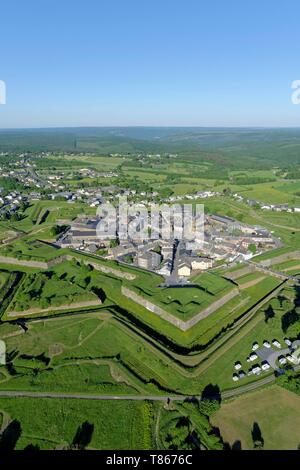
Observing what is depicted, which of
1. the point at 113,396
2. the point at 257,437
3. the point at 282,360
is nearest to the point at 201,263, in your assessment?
the point at 282,360

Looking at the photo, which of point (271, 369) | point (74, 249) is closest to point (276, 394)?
point (271, 369)

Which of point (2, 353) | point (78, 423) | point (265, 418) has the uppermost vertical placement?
point (2, 353)

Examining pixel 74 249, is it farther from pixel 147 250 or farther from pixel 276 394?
pixel 276 394

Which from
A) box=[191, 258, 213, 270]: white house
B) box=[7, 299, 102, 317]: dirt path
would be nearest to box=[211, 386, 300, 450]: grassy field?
box=[7, 299, 102, 317]: dirt path

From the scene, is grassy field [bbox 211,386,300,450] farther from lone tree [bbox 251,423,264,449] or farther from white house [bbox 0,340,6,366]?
white house [bbox 0,340,6,366]

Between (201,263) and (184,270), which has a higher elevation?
(201,263)

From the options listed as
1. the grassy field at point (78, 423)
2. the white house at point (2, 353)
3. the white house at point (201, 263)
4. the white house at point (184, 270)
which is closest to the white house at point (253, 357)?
the grassy field at point (78, 423)

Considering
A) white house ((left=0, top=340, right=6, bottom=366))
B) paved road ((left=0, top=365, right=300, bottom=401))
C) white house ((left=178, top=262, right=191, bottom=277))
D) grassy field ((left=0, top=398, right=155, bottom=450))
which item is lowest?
grassy field ((left=0, top=398, right=155, bottom=450))

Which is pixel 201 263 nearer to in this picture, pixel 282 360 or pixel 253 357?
pixel 253 357
